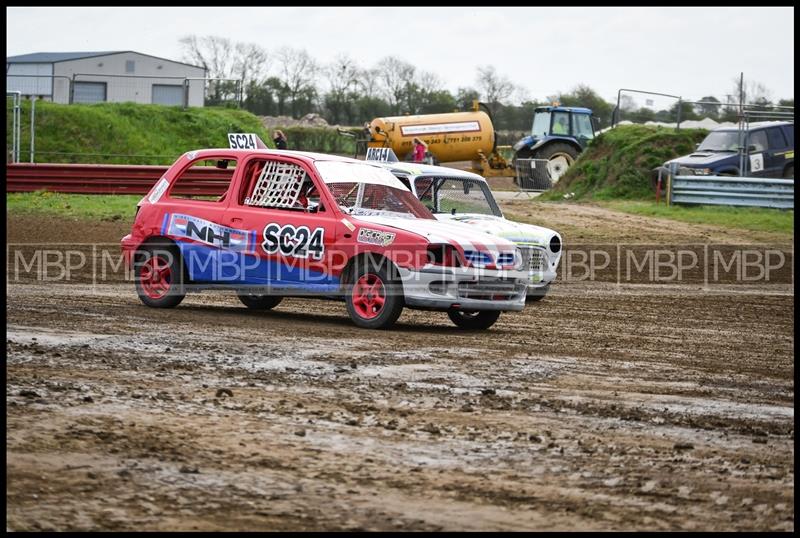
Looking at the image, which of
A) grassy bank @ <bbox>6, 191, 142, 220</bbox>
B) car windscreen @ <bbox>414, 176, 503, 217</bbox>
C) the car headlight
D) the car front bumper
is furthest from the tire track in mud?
grassy bank @ <bbox>6, 191, 142, 220</bbox>

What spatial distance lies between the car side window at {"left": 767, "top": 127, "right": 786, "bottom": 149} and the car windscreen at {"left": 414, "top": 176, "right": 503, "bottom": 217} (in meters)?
15.8

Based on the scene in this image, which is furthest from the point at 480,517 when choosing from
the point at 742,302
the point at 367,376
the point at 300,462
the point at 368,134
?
the point at 368,134

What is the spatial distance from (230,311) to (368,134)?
29.8 metres

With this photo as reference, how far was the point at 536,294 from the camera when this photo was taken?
46.0 feet

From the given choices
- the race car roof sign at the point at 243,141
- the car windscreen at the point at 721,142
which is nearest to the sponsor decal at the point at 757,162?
the car windscreen at the point at 721,142

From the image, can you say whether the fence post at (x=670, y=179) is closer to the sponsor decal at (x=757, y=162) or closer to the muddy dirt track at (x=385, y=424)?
the sponsor decal at (x=757, y=162)

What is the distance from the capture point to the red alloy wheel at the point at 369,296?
1077 centimetres

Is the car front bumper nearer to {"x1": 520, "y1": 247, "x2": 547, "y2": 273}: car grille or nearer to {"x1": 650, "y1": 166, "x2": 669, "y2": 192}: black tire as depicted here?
{"x1": 520, "y1": 247, "x2": 547, "y2": 273}: car grille

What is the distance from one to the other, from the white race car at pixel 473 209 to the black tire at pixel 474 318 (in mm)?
1416

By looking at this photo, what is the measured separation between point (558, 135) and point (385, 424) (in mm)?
33319

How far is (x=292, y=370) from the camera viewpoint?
835 centimetres

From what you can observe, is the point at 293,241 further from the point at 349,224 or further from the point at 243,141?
the point at 243,141

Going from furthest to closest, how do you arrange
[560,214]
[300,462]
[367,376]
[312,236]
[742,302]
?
[560,214], [742,302], [312,236], [367,376], [300,462]

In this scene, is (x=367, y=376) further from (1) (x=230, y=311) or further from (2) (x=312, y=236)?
(1) (x=230, y=311)
